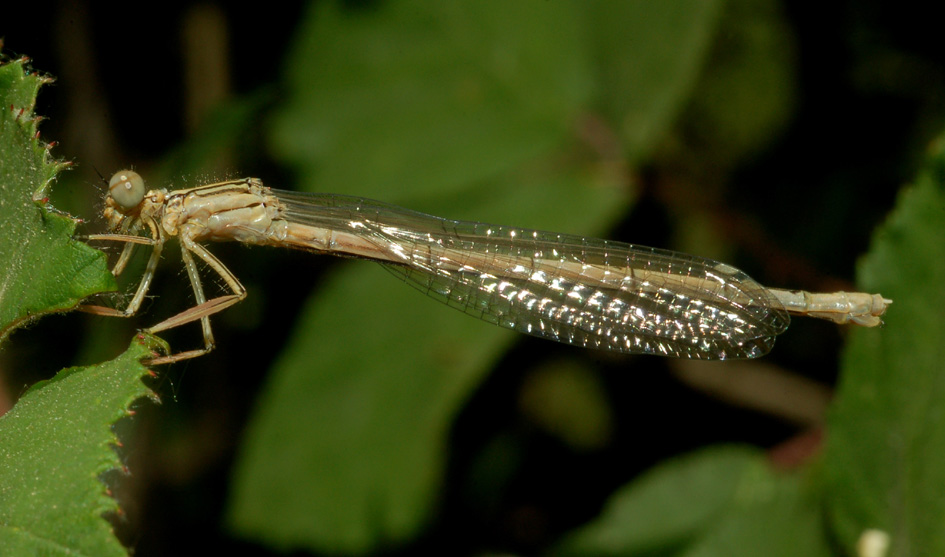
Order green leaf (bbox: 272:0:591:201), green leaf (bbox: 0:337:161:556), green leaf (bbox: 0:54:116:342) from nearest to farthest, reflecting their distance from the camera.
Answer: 1. green leaf (bbox: 0:337:161:556)
2. green leaf (bbox: 0:54:116:342)
3. green leaf (bbox: 272:0:591:201)

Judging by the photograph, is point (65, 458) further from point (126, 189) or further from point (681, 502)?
point (681, 502)

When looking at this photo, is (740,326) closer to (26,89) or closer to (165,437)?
(26,89)

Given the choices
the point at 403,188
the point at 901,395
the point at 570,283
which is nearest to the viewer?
the point at 901,395

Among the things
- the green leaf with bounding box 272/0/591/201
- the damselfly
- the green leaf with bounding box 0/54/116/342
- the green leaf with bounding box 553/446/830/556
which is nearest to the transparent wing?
the damselfly

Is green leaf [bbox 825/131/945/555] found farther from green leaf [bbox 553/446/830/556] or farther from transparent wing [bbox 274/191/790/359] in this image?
green leaf [bbox 553/446/830/556]

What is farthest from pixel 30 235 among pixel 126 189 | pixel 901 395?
pixel 901 395

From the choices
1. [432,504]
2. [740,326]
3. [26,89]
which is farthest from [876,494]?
[26,89]

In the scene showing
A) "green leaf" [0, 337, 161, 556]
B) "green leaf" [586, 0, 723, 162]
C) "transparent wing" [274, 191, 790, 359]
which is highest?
"green leaf" [586, 0, 723, 162]

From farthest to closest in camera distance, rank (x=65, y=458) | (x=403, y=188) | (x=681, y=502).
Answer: (x=403, y=188) < (x=681, y=502) < (x=65, y=458)
